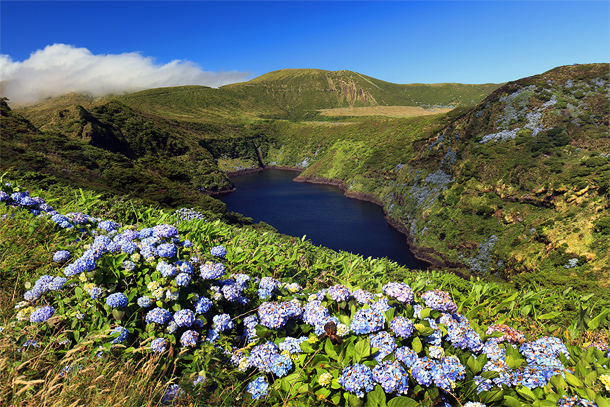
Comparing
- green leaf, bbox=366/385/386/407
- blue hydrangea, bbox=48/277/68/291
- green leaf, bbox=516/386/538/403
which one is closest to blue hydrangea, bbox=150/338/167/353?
blue hydrangea, bbox=48/277/68/291

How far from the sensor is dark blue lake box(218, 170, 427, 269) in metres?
44.8

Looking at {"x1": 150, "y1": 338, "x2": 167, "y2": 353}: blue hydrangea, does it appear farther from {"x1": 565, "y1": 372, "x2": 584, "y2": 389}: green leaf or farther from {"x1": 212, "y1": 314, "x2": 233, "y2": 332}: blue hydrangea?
{"x1": 565, "y1": 372, "x2": 584, "y2": 389}: green leaf

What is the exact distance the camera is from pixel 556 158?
118 ft

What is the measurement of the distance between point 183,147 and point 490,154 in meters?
88.8

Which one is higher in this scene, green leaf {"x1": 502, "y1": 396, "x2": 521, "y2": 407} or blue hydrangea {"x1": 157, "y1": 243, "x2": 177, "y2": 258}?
blue hydrangea {"x1": 157, "y1": 243, "x2": 177, "y2": 258}

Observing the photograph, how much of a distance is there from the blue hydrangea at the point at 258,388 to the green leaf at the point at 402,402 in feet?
3.56

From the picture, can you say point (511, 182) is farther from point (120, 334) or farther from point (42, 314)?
point (42, 314)

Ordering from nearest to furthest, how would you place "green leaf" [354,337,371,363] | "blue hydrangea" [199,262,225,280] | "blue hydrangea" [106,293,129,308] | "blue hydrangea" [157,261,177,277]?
"green leaf" [354,337,371,363]
"blue hydrangea" [106,293,129,308]
"blue hydrangea" [157,261,177,277]
"blue hydrangea" [199,262,225,280]

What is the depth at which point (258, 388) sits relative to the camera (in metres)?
2.60

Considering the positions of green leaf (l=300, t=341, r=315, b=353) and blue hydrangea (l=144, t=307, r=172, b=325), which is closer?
green leaf (l=300, t=341, r=315, b=353)

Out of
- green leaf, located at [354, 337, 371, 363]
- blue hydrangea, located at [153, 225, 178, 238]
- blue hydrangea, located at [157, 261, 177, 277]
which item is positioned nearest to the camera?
green leaf, located at [354, 337, 371, 363]

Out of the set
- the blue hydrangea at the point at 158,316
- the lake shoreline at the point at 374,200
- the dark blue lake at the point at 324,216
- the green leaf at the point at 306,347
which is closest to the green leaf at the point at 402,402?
the green leaf at the point at 306,347

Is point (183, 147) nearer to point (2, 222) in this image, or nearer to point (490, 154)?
point (490, 154)

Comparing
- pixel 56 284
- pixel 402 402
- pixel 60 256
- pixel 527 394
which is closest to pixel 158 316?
pixel 56 284
